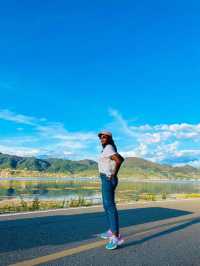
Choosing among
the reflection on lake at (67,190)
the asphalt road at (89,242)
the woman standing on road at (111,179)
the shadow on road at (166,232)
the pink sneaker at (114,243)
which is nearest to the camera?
the asphalt road at (89,242)

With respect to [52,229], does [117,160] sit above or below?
above

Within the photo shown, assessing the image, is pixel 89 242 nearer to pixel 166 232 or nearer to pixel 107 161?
pixel 107 161

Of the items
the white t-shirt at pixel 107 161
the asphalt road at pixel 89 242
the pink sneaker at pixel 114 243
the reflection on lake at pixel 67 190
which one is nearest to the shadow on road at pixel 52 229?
the asphalt road at pixel 89 242

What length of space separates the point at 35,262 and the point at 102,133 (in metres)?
2.50

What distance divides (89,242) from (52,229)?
1.48m

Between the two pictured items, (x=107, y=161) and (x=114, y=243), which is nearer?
(x=114, y=243)

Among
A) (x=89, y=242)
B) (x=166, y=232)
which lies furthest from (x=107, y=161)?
(x=166, y=232)

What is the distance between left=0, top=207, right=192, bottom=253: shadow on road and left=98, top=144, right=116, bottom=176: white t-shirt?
4.56 ft

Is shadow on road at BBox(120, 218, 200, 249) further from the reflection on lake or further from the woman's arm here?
the reflection on lake

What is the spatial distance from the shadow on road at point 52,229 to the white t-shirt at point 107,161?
139 cm

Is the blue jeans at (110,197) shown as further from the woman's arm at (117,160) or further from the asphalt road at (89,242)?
the asphalt road at (89,242)

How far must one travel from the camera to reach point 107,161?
22.3 ft

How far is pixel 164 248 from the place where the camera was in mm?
6734

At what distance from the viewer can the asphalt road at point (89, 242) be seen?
18.6ft
